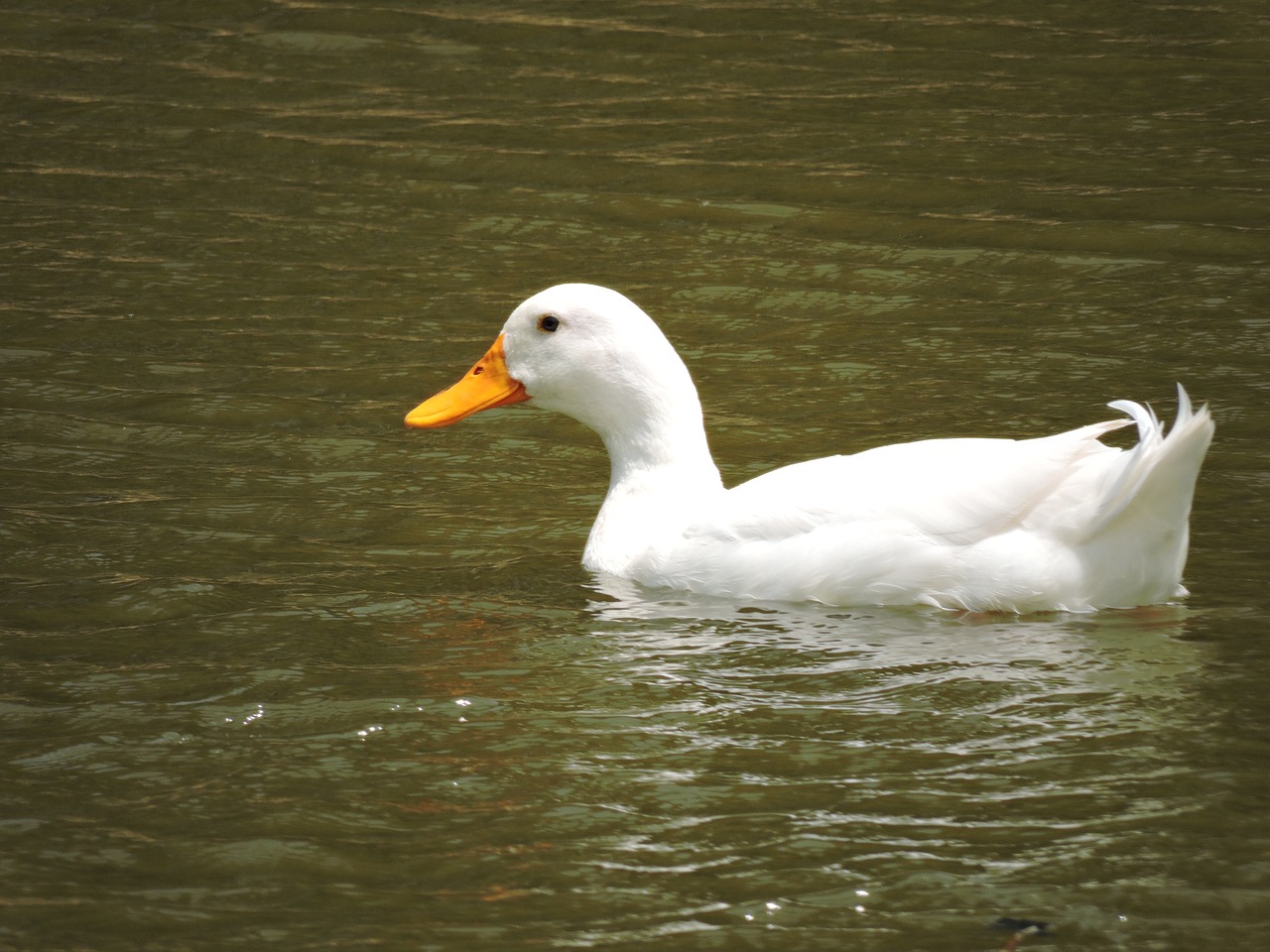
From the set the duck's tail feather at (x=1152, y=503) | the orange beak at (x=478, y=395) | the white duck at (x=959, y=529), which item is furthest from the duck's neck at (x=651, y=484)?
the duck's tail feather at (x=1152, y=503)

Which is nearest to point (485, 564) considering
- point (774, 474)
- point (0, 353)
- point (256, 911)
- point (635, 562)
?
point (635, 562)

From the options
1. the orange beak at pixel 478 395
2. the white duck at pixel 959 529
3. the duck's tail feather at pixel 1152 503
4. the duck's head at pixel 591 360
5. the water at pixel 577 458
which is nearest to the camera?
the water at pixel 577 458

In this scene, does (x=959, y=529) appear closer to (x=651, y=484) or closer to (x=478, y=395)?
(x=651, y=484)

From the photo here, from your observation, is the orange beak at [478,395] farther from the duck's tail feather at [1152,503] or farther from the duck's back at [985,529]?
the duck's tail feather at [1152,503]

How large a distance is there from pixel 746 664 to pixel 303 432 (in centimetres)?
318

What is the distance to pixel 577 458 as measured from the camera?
27.2ft

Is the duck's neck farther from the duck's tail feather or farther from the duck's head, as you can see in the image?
the duck's tail feather

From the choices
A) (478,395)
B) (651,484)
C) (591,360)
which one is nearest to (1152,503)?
(651,484)

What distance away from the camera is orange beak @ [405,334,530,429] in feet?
24.0

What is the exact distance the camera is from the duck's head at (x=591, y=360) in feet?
22.9

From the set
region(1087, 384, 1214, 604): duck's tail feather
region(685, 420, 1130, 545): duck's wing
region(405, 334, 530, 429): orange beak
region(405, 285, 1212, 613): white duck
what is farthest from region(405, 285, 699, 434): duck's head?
region(1087, 384, 1214, 604): duck's tail feather

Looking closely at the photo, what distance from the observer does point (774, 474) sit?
6543 millimetres

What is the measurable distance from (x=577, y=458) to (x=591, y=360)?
4.33 ft

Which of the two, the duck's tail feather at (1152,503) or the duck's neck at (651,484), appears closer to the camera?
the duck's tail feather at (1152,503)
